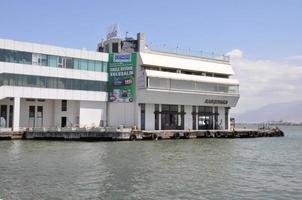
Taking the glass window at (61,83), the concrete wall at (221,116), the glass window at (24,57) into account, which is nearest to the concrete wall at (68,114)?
the glass window at (61,83)

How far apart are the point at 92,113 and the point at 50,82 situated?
9.20 metres

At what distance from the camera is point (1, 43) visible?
62406 millimetres

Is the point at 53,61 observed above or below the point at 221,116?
above

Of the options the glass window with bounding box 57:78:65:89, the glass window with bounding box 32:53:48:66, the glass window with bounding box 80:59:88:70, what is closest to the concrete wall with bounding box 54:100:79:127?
the glass window with bounding box 57:78:65:89

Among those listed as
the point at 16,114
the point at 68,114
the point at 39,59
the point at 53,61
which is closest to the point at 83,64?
the point at 53,61

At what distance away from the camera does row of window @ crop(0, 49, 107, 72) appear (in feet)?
208

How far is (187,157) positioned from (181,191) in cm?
1716

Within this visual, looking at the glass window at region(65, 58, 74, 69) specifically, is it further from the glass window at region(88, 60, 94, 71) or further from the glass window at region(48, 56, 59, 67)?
the glass window at region(88, 60, 94, 71)

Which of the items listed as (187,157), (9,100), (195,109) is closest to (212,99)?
(195,109)

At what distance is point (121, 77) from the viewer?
239 feet

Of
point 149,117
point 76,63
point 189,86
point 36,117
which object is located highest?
point 76,63

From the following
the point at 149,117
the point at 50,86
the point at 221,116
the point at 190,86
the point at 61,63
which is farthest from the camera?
the point at 221,116

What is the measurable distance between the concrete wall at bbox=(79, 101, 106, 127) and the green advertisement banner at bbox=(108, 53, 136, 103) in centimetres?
226

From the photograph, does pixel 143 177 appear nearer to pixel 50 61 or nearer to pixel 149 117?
pixel 50 61
